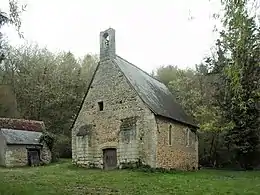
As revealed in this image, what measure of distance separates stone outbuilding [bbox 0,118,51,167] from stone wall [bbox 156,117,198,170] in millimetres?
14157

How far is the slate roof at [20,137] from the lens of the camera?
33406 mm

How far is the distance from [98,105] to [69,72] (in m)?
23.0

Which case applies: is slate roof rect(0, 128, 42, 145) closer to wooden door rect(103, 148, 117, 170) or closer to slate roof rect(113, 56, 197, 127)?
wooden door rect(103, 148, 117, 170)

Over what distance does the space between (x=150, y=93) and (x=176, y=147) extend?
434 cm

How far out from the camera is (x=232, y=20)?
360 inches

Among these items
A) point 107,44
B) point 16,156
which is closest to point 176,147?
point 107,44

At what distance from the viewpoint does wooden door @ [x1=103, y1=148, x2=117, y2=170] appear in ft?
85.6

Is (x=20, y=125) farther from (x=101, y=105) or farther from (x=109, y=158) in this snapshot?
(x=109, y=158)

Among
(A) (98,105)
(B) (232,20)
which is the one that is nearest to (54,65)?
(A) (98,105)

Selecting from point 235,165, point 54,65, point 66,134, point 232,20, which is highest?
point 54,65

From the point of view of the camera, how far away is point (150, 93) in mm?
27906

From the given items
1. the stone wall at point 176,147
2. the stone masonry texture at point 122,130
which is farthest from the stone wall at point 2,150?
the stone wall at point 176,147

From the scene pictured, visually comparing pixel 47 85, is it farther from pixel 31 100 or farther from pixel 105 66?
pixel 105 66

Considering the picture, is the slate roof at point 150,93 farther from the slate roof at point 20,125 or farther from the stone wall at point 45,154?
the slate roof at point 20,125
